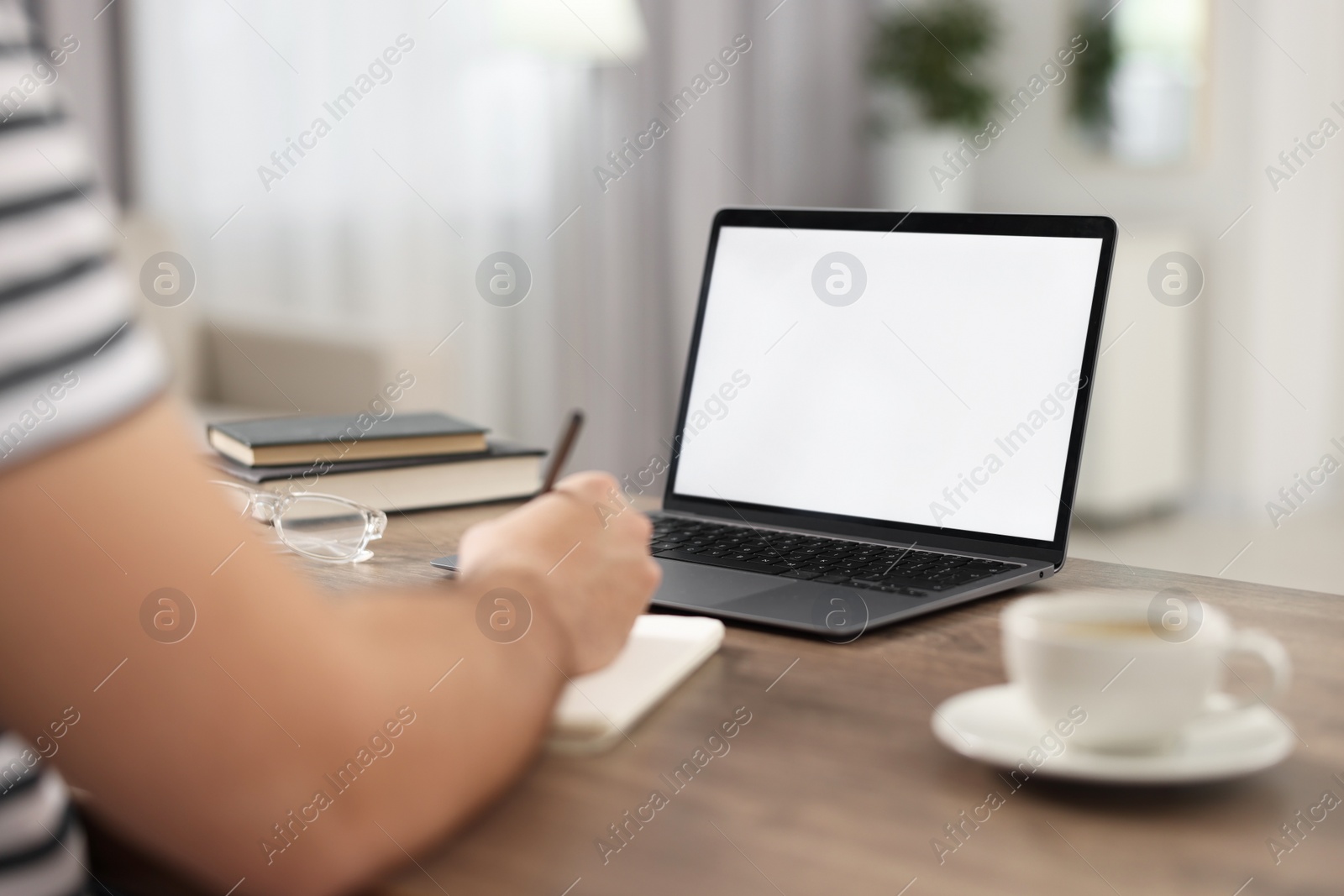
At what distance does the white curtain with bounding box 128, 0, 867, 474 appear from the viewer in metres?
2.59

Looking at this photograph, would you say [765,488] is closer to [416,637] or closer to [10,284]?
[416,637]

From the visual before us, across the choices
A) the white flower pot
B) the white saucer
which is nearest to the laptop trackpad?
the white saucer

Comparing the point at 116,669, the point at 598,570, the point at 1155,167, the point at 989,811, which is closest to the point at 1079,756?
the point at 989,811

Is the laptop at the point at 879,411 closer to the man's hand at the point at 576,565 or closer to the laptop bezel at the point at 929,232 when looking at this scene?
the laptop bezel at the point at 929,232

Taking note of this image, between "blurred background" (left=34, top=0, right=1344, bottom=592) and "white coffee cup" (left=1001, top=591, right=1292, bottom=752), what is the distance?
1943mm

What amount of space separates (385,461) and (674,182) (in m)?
2.42

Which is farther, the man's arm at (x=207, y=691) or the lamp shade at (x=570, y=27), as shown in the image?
the lamp shade at (x=570, y=27)

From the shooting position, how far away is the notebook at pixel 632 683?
0.55m

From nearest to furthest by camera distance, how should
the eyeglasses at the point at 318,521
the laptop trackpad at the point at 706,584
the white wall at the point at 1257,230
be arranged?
the laptop trackpad at the point at 706,584
the eyeglasses at the point at 318,521
the white wall at the point at 1257,230

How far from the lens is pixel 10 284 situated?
0.41 meters

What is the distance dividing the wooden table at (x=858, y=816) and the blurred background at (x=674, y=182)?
1.86 m

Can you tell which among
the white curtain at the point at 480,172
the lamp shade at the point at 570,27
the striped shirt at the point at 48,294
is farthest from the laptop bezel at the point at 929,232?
the lamp shade at the point at 570,27

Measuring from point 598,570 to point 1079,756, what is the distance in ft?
0.80

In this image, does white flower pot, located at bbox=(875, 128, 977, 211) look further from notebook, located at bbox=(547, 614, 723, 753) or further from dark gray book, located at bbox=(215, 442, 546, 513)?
notebook, located at bbox=(547, 614, 723, 753)
